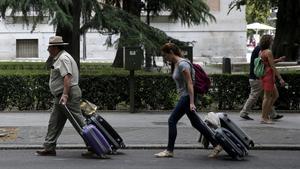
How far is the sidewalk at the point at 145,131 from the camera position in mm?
11031

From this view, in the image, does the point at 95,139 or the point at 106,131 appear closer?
the point at 95,139

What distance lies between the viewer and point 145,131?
12.4 meters

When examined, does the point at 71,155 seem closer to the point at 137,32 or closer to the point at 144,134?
the point at 144,134

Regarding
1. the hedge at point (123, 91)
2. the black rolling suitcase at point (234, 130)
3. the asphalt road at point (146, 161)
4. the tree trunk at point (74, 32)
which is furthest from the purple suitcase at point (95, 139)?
the tree trunk at point (74, 32)

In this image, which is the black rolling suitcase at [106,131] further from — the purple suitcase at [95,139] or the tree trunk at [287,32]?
the tree trunk at [287,32]

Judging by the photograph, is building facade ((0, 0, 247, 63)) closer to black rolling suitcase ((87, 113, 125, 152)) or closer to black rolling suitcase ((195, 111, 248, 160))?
black rolling suitcase ((87, 113, 125, 152))

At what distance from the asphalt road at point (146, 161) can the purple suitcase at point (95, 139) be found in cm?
17

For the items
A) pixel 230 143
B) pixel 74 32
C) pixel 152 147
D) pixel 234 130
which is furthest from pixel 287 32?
pixel 230 143

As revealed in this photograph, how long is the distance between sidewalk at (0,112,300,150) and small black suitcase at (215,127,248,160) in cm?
110

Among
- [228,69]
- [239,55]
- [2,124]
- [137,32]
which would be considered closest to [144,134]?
[2,124]

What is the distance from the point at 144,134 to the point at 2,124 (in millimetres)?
3141

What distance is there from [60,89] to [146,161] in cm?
173

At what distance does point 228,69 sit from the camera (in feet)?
87.5

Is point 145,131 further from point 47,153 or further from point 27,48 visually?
point 27,48
